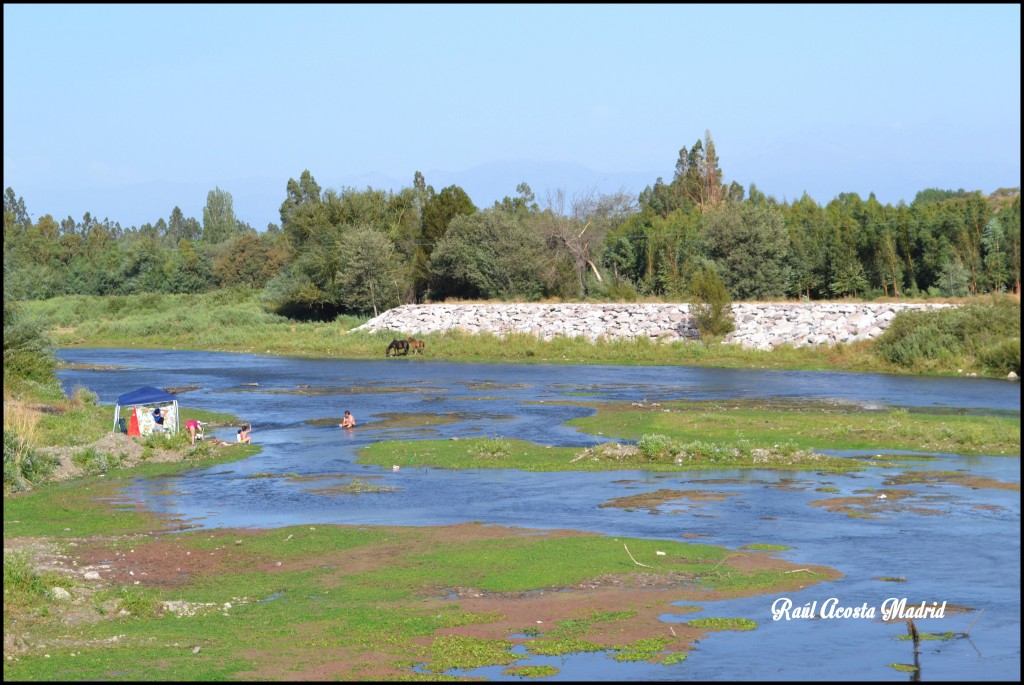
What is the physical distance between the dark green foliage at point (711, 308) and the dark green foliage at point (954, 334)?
10439 mm

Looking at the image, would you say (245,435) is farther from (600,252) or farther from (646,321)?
(600,252)

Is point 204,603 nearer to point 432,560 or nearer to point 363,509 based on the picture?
point 432,560

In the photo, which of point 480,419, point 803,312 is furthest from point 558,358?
point 480,419

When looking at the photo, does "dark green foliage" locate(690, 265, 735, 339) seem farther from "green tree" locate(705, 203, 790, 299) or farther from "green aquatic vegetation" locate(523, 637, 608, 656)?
"green aquatic vegetation" locate(523, 637, 608, 656)

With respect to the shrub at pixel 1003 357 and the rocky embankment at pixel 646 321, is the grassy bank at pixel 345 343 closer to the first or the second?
the shrub at pixel 1003 357

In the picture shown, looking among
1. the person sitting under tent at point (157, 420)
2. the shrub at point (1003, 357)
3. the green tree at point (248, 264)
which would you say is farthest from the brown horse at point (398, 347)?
the green tree at point (248, 264)

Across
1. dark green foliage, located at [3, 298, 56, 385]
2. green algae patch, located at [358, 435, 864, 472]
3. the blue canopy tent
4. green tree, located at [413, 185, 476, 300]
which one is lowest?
green algae patch, located at [358, 435, 864, 472]

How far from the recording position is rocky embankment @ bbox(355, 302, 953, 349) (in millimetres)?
60875

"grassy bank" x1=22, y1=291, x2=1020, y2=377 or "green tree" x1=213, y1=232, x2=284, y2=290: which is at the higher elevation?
"green tree" x1=213, y1=232, x2=284, y2=290

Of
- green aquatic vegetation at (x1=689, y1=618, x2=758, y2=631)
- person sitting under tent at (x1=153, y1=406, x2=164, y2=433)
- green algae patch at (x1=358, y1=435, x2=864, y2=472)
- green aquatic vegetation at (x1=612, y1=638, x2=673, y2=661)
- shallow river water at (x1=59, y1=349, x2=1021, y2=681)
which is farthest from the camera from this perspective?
person sitting under tent at (x1=153, y1=406, x2=164, y2=433)

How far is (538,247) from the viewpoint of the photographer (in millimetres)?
87938

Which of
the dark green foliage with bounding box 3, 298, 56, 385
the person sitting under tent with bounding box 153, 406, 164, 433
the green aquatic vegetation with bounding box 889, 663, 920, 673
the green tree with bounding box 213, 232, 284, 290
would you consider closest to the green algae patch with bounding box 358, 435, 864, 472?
the person sitting under tent with bounding box 153, 406, 164, 433

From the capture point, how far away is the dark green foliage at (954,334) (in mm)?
51031

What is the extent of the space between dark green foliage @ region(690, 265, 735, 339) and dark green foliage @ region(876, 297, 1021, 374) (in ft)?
34.2
